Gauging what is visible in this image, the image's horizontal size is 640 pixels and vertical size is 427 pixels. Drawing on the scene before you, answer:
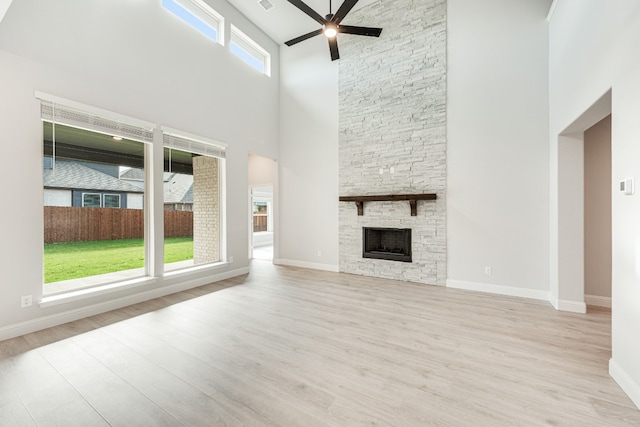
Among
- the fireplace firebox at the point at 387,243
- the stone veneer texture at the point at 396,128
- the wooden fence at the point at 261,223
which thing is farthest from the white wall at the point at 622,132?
the wooden fence at the point at 261,223

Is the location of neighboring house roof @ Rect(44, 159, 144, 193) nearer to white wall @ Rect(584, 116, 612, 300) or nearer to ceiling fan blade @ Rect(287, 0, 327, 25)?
ceiling fan blade @ Rect(287, 0, 327, 25)

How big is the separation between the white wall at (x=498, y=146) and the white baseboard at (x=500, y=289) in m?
0.01

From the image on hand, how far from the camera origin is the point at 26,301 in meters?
2.77

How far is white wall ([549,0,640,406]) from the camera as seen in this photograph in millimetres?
1773

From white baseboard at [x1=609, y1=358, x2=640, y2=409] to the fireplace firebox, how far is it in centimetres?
291

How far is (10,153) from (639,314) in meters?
5.55

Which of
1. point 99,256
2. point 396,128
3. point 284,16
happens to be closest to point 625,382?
point 396,128

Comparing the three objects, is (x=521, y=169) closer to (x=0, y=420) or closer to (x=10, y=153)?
(x=0, y=420)

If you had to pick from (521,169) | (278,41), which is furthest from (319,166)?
(521,169)

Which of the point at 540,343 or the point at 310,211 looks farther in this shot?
the point at 310,211

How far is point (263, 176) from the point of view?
6922 mm

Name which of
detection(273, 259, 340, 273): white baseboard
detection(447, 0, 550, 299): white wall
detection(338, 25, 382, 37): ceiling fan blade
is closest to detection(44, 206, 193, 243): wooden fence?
detection(273, 259, 340, 273): white baseboard

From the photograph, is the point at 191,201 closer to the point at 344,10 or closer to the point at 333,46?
the point at 333,46

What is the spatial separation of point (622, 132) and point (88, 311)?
18.4 feet
